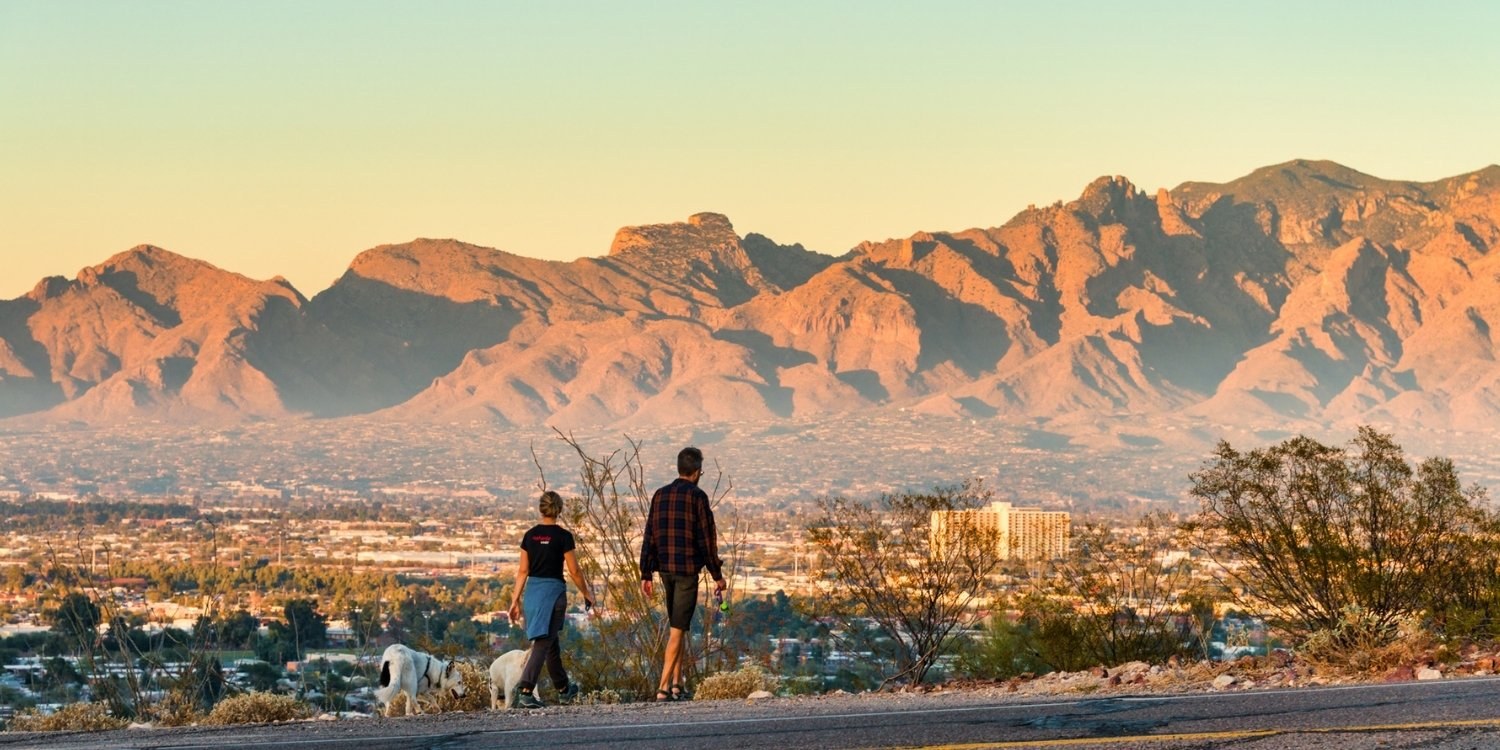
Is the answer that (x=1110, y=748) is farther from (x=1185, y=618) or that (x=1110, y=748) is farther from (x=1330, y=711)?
(x=1185, y=618)

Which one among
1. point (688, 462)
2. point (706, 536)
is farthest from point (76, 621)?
point (688, 462)

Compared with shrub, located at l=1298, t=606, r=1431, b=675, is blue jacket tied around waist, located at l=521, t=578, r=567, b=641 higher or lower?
higher

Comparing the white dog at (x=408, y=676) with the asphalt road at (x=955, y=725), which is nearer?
the asphalt road at (x=955, y=725)

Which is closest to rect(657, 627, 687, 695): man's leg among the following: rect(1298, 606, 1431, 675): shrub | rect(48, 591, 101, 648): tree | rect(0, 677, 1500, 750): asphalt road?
rect(0, 677, 1500, 750): asphalt road

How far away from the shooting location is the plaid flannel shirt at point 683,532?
1579cm

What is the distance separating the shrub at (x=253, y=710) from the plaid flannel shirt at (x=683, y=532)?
10.1 feet

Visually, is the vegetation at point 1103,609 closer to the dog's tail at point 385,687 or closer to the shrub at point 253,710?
the dog's tail at point 385,687

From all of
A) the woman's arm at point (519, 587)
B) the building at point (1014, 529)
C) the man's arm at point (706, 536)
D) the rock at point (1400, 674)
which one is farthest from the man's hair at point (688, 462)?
the building at point (1014, 529)

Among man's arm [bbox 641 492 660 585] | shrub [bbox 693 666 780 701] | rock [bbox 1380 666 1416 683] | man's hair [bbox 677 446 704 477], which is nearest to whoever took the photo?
rock [bbox 1380 666 1416 683]

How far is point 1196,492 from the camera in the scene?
77.8 ft

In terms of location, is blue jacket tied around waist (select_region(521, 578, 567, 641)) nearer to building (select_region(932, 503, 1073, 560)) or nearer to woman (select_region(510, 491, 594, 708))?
woman (select_region(510, 491, 594, 708))

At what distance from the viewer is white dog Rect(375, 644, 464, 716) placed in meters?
16.2

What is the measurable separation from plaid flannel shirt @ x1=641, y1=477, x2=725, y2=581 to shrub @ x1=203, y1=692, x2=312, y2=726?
3.06 metres

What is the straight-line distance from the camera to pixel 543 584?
1608 centimetres
